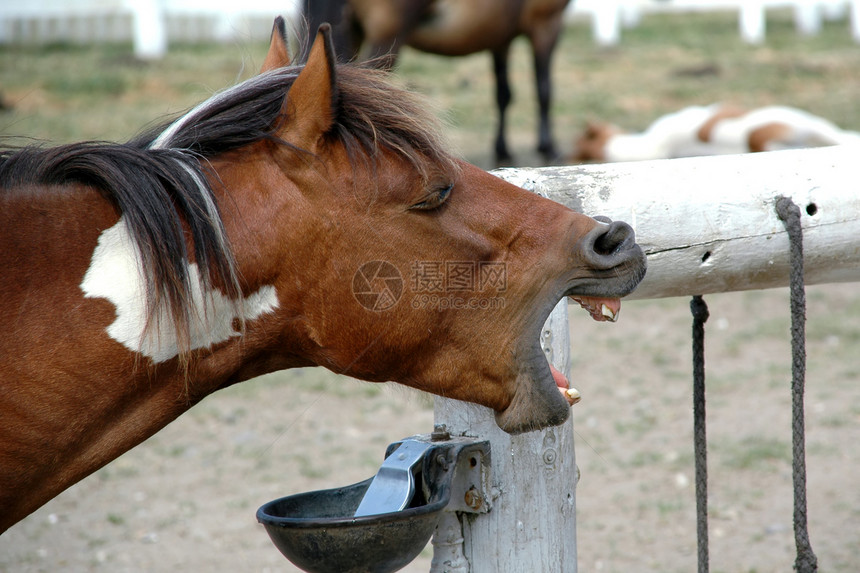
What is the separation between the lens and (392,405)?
4.05 metres

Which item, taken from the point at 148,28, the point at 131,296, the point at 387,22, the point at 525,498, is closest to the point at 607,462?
the point at 525,498

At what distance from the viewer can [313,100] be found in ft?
4.42

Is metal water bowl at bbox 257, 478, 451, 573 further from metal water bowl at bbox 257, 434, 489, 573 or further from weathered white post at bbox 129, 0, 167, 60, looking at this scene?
weathered white post at bbox 129, 0, 167, 60

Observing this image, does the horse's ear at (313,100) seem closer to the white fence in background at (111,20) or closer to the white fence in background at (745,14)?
the white fence in background at (111,20)

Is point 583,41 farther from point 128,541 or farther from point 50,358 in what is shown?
point 50,358

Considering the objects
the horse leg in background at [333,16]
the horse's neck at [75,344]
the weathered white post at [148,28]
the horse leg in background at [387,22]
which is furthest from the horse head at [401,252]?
the weathered white post at [148,28]

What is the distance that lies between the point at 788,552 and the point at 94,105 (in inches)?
294

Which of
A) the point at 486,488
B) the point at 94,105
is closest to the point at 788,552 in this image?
the point at 486,488

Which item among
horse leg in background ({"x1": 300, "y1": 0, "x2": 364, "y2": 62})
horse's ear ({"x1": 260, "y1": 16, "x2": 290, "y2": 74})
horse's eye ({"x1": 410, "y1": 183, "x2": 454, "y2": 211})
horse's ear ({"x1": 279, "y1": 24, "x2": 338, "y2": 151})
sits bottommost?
horse's eye ({"x1": 410, "y1": 183, "x2": 454, "y2": 211})

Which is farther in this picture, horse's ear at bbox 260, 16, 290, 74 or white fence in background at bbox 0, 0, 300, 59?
white fence in background at bbox 0, 0, 300, 59

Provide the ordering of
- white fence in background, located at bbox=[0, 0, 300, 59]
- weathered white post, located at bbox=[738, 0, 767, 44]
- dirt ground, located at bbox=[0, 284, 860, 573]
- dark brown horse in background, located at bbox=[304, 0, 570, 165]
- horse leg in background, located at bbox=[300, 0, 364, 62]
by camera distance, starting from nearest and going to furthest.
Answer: dirt ground, located at bbox=[0, 284, 860, 573] → horse leg in background, located at bbox=[300, 0, 364, 62] → dark brown horse in background, located at bbox=[304, 0, 570, 165] → white fence in background, located at bbox=[0, 0, 300, 59] → weathered white post, located at bbox=[738, 0, 767, 44]

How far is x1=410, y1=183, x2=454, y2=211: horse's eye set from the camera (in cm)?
141

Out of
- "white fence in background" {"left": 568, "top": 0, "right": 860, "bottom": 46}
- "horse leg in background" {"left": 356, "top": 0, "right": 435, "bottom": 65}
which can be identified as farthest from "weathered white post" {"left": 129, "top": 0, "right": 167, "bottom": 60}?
"white fence in background" {"left": 568, "top": 0, "right": 860, "bottom": 46}

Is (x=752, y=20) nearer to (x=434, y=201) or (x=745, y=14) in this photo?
(x=745, y=14)
